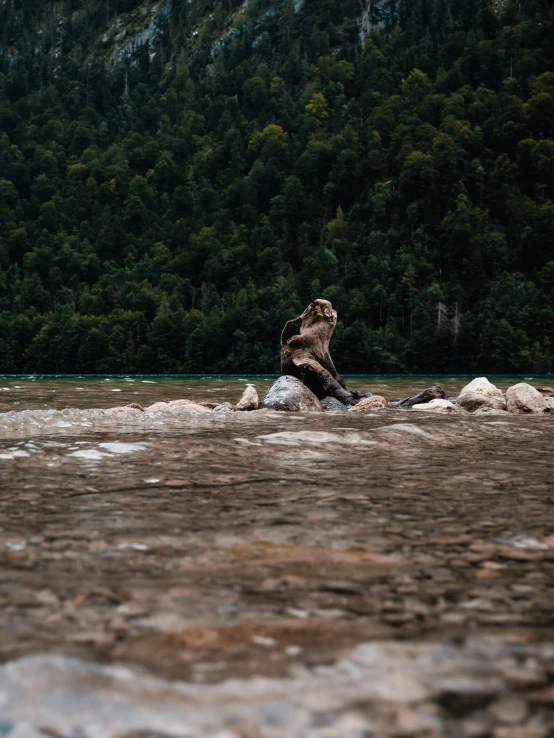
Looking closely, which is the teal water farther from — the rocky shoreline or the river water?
the river water

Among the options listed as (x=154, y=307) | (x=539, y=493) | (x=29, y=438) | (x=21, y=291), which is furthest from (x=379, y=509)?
(x=21, y=291)

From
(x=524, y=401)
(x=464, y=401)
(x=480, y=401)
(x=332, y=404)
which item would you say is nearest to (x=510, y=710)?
(x=524, y=401)

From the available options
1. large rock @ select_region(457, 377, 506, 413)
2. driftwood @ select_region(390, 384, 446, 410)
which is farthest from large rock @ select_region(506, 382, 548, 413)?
driftwood @ select_region(390, 384, 446, 410)

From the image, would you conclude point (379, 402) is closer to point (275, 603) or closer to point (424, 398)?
point (424, 398)

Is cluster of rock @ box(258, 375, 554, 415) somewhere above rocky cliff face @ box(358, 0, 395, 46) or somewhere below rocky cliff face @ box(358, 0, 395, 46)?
below

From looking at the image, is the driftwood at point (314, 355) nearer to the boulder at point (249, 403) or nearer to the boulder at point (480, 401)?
the boulder at point (480, 401)

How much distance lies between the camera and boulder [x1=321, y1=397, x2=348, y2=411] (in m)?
19.3

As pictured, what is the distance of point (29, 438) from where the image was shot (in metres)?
8.12

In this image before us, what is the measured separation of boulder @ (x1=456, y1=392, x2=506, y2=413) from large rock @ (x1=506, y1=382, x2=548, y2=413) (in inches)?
20.9

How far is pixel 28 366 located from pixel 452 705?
97213 mm

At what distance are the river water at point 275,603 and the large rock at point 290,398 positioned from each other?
37.6ft

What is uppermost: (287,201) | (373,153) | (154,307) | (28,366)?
(373,153)

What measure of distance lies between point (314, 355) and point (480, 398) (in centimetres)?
652

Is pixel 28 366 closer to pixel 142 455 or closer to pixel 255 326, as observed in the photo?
pixel 255 326
